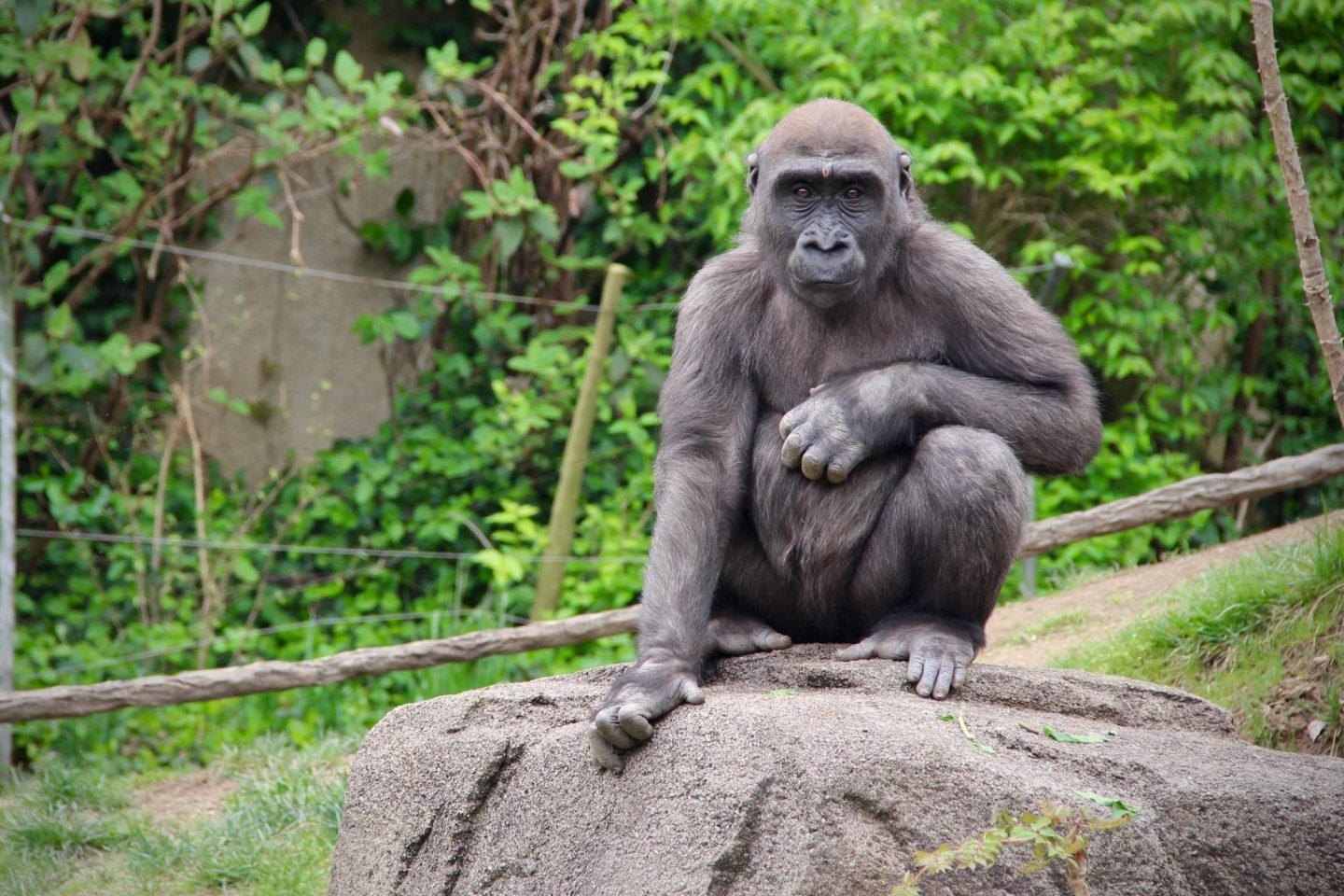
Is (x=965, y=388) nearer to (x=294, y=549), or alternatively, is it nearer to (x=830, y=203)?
(x=830, y=203)

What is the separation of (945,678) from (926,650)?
0.32 ft

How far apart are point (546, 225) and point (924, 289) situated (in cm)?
429

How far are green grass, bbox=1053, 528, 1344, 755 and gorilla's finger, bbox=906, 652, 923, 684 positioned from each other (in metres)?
1.48

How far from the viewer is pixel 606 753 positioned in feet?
9.32

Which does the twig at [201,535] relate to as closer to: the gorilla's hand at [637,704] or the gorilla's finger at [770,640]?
the gorilla's finger at [770,640]

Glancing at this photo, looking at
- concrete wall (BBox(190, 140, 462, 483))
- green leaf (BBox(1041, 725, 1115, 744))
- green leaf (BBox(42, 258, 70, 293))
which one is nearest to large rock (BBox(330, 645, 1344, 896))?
green leaf (BBox(1041, 725, 1115, 744))

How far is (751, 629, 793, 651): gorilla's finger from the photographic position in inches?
137

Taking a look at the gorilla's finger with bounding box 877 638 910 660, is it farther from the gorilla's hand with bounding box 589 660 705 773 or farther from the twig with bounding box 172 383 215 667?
the twig with bounding box 172 383 215 667

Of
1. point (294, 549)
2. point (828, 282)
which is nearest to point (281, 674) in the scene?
point (294, 549)

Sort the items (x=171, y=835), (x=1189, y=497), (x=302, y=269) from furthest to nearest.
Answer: (x=302, y=269) → (x=1189, y=497) → (x=171, y=835)

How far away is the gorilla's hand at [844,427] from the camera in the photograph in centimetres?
325

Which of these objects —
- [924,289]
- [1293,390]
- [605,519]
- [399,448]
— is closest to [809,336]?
[924,289]

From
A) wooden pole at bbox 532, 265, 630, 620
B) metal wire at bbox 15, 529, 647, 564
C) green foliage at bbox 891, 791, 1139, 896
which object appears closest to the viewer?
green foliage at bbox 891, 791, 1139, 896

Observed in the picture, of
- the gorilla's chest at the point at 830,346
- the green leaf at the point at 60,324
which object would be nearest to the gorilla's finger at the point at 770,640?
the gorilla's chest at the point at 830,346
